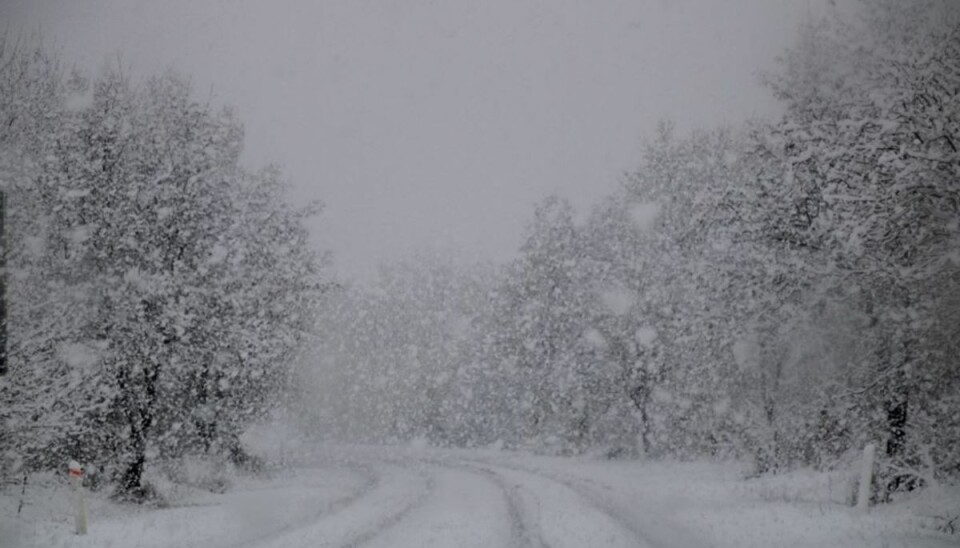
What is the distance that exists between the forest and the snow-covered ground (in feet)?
4.60

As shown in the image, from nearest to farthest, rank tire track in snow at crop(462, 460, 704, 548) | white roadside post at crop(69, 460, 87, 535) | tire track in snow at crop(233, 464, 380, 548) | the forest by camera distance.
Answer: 1. tire track in snow at crop(462, 460, 704, 548)
2. the forest
3. tire track in snow at crop(233, 464, 380, 548)
4. white roadside post at crop(69, 460, 87, 535)

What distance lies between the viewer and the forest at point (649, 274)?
11.2 metres

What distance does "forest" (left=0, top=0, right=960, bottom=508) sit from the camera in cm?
1124

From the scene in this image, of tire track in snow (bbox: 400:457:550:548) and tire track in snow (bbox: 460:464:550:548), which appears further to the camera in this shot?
tire track in snow (bbox: 400:457:550:548)

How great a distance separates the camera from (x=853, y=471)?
14141mm

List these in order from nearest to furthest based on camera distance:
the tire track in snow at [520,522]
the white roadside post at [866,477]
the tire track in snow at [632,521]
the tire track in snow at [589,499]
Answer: the tire track in snow at [632,521] → the tire track in snow at [520,522] → the tire track in snow at [589,499] → the white roadside post at [866,477]

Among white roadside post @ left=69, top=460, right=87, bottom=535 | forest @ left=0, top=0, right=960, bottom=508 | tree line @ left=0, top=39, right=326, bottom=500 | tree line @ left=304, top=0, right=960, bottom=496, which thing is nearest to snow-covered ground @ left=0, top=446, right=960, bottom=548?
white roadside post @ left=69, top=460, right=87, bottom=535

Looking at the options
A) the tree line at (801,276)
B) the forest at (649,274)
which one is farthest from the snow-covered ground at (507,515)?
the tree line at (801,276)

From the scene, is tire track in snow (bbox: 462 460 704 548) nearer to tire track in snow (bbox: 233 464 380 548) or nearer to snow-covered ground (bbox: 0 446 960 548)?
snow-covered ground (bbox: 0 446 960 548)

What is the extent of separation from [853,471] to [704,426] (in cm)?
1414

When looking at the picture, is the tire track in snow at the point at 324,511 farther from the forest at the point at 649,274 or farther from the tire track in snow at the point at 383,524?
the forest at the point at 649,274

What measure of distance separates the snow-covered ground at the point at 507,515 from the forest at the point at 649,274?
1401 millimetres

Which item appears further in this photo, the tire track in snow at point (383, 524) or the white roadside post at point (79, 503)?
the white roadside post at point (79, 503)

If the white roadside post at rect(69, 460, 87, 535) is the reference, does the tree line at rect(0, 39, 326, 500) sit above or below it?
above
